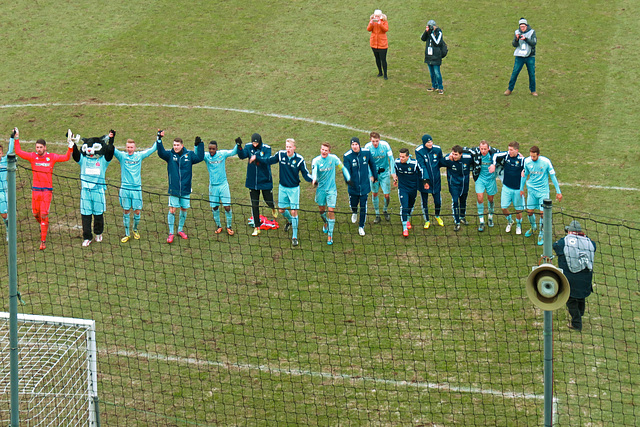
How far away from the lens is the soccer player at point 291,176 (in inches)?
671

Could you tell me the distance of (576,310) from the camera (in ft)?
45.1

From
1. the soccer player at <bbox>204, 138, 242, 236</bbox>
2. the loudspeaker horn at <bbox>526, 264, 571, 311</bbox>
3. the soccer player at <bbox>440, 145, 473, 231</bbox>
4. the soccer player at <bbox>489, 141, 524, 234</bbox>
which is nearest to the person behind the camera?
the loudspeaker horn at <bbox>526, 264, 571, 311</bbox>

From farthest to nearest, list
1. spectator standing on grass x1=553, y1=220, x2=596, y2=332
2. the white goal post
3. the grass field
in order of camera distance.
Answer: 1. spectator standing on grass x1=553, y1=220, x2=596, y2=332
2. the grass field
3. the white goal post

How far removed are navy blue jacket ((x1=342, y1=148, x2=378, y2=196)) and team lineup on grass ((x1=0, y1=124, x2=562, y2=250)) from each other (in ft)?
0.07

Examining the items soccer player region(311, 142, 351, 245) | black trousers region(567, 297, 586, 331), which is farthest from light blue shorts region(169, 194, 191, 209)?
black trousers region(567, 297, 586, 331)

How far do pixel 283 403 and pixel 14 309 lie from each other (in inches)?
171

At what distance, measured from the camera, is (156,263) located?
1645cm

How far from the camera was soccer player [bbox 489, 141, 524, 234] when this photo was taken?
1694cm

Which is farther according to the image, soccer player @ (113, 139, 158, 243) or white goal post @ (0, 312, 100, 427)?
soccer player @ (113, 139, 158, 243)

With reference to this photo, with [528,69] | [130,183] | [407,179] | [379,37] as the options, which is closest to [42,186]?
[130,183]

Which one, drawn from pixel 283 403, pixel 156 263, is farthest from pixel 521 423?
pixel 156 263

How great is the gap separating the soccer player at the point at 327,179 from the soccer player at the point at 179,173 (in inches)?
91.5

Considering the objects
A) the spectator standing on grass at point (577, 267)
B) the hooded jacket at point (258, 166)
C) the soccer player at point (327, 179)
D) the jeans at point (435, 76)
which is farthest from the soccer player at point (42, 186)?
the jeans at point (435, 76)

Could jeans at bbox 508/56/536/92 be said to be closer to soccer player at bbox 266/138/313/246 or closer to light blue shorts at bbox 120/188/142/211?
soccer player at bbox 266/138/313/246
